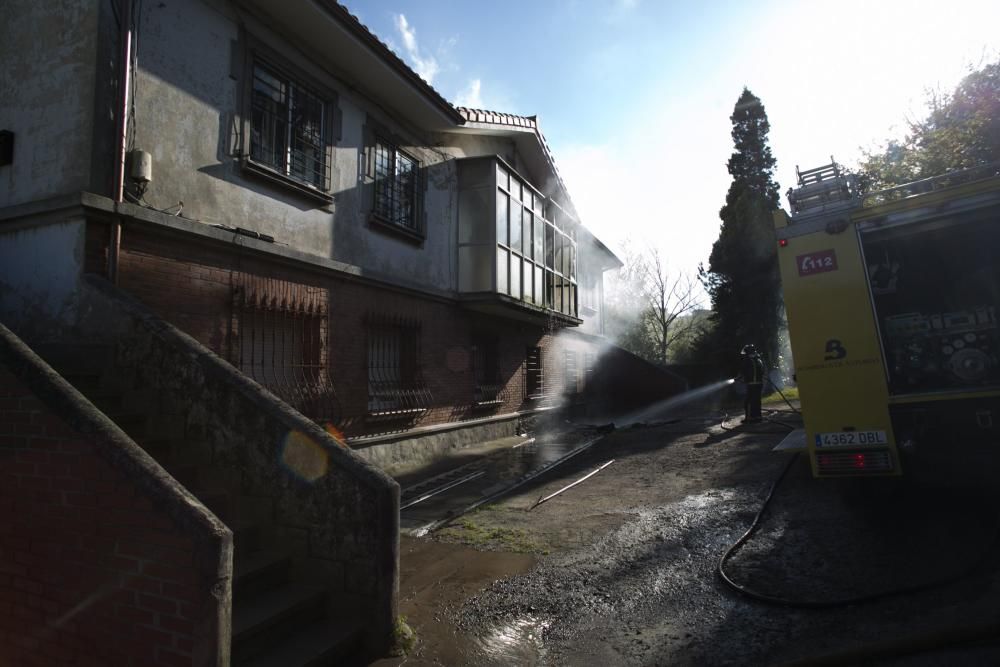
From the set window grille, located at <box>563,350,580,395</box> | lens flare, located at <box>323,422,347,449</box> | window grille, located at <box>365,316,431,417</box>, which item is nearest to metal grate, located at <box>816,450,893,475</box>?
lens flare, located at <box>323,422,347,449</box>

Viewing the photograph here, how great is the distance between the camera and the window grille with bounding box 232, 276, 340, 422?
703cm

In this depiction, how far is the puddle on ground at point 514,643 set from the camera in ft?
10.9

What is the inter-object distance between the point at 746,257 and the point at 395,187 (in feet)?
65.0

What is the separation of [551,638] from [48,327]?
5.13m

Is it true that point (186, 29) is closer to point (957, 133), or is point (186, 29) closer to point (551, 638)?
point (551, 638)

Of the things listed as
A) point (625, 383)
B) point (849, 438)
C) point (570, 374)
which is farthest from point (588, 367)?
point (849, 438)

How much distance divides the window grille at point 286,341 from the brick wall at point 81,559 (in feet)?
11.9

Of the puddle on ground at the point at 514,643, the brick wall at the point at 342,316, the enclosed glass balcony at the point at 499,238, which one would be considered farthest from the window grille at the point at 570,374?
the puddle on ground at the point at 514,643

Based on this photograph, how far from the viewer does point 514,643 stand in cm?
351

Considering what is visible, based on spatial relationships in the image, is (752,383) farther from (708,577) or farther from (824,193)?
(708,577)

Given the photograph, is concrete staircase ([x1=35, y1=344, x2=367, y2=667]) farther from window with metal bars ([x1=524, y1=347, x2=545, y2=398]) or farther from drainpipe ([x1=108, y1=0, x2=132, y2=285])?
window with metal bars ([x1=524, y1=347, x2=545, y2=398])

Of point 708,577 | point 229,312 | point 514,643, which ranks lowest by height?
point 514,643

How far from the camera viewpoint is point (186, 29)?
648cm

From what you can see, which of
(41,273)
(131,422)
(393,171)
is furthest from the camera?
(393,171)
